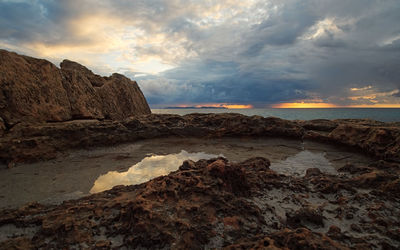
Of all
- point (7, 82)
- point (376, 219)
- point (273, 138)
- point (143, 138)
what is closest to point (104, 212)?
point (376, 219)

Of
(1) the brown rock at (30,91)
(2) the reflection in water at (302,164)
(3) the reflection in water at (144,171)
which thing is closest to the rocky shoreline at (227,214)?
(2) the reflection in water at (302,164)

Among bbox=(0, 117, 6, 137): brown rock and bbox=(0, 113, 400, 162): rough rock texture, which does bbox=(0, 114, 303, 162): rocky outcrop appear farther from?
bbox=(0, 117, 6, 137): brown rock

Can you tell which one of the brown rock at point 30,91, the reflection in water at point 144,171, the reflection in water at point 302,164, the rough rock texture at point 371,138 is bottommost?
the reflection in water at point 144,171

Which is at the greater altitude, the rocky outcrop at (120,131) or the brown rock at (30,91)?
the brown rock at (30,91)

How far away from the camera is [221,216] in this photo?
2307mm

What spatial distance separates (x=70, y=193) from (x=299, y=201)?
11.8 ft

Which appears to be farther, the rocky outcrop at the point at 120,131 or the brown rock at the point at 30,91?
the brown rock at the point at 30,91

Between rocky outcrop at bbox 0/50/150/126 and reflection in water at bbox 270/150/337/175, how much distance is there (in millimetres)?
6914

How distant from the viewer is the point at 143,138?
282 inches

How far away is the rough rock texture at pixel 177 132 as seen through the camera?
4.82 m

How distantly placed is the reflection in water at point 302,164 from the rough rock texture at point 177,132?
1263 millimetres

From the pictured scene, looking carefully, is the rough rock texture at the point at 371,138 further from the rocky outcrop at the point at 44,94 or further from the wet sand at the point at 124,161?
the rocky outcrop at the point at 44,94

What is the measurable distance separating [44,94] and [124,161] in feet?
12.8

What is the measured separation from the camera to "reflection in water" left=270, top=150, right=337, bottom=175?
4169mm
